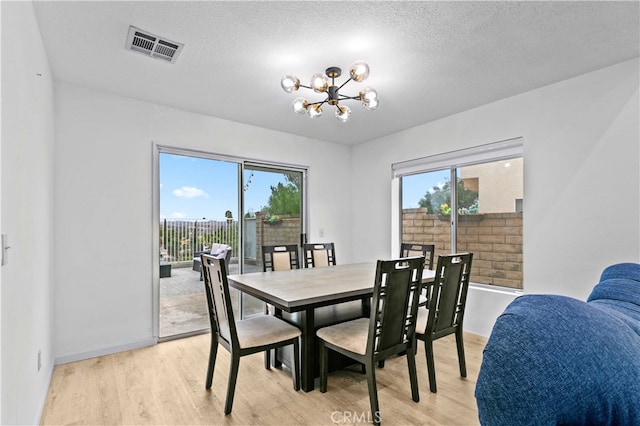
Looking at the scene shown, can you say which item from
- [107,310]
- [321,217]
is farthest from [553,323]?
[321,217]

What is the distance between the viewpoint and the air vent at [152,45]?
2.19 meters

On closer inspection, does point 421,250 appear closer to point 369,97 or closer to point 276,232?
point 369,97

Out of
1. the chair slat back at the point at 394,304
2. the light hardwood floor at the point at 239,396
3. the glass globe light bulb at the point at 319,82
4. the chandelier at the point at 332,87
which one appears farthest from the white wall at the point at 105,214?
the chair slat back at the point at 394,304

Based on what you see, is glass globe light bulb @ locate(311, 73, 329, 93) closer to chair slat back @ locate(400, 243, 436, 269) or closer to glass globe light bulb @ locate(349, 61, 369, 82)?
glass globe light bulb @ locate(349, 61, 369, 82)

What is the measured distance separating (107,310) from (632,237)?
4.50 meters

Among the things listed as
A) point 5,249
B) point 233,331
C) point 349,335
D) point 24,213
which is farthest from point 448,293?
point 24,213

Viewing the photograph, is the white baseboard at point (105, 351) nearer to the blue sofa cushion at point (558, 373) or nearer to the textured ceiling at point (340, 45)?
the textured ceiling at point (340, 45)

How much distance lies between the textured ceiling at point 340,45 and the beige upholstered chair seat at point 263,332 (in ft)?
6.54

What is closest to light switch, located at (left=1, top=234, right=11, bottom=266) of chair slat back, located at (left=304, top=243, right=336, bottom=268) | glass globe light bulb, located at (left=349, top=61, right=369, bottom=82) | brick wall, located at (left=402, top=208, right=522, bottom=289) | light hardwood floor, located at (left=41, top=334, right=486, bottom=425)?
light hardwood floor, located at (left=41, top=334, right=486, bottom=425)

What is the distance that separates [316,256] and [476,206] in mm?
1934

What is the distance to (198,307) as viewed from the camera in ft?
12.4

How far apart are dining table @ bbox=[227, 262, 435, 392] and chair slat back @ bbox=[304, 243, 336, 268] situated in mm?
777

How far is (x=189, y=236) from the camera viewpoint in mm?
3688

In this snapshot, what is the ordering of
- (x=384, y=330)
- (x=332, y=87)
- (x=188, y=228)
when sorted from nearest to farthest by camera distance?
1. (x=384, y=330)
2. (x=332, y=87)
3. (x=188, y=228)
